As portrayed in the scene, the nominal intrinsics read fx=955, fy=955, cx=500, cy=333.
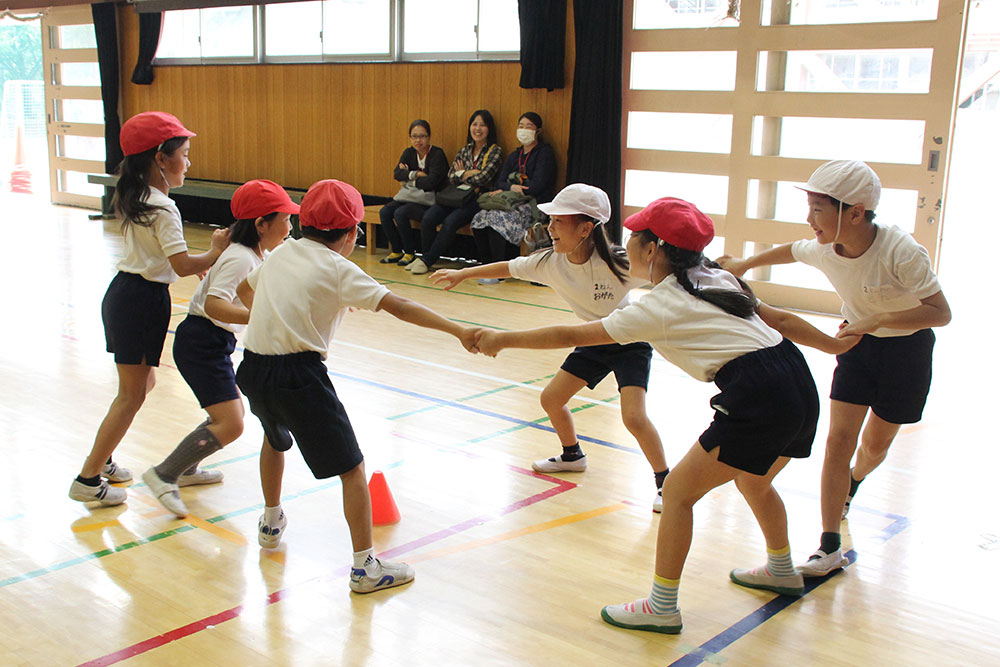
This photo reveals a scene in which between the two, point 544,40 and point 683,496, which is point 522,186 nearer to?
point 544,40

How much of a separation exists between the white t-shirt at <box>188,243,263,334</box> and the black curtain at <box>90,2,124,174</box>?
33.5 ft

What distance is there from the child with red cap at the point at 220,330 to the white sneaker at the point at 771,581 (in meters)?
1.72

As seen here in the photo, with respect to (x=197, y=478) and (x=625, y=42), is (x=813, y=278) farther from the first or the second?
(x=197, y=478)

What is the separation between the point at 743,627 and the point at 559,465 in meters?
1.31

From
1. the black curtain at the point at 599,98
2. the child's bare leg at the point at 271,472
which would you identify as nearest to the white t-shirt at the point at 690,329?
the child's bare leg at the point at 271,472

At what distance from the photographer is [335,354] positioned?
5.75m

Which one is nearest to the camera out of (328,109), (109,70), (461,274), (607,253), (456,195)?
(607,253)

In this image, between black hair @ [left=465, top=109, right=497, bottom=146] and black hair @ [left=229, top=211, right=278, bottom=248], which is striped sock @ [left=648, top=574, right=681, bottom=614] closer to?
black hair @ [left=229, top=211, right=278, bottom=248]

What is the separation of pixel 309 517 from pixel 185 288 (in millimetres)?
5075

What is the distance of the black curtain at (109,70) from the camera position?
489 inches

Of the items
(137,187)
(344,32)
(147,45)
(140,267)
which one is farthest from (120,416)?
(147,45)

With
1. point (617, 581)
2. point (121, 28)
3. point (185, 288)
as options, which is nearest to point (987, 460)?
point (617, 581)

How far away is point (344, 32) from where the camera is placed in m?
10.5

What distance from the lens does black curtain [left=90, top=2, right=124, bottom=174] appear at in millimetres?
12422
